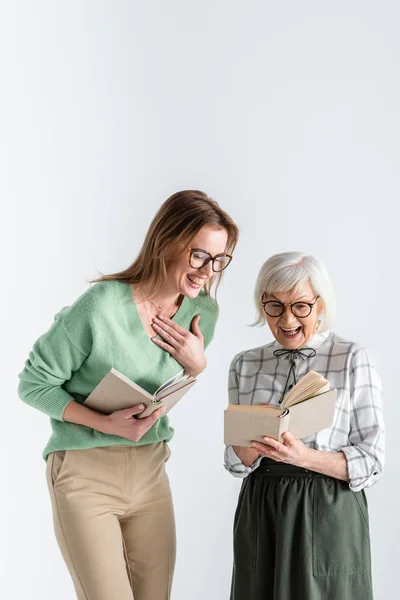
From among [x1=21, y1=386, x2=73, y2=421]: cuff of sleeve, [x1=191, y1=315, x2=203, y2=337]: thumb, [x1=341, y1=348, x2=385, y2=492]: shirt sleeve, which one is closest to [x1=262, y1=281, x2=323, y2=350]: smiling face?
[x1=341, y1=348, x2=385, y2=492]: shirt sleeve

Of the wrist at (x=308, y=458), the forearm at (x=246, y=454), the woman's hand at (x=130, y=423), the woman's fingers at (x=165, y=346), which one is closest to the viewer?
the wrist at (x=308, y=458)

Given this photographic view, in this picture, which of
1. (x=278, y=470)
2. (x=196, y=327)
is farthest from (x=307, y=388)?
(x=196, y=327)

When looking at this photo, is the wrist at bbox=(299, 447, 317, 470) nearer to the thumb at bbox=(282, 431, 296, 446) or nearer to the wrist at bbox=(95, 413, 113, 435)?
the thumb at bbox=(282, 431, 296, 446)

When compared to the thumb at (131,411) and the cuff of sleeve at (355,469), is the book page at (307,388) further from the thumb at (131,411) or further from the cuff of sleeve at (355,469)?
the thumb at (131,411)

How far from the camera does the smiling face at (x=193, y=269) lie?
2316mm

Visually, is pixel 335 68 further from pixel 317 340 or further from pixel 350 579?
pixel 350 579

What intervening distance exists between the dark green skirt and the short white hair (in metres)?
0.42

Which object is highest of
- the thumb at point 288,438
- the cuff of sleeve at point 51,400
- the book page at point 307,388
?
the book page at point 307,388

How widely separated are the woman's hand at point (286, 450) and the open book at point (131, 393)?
29 centimetres

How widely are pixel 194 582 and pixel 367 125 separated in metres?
2.14

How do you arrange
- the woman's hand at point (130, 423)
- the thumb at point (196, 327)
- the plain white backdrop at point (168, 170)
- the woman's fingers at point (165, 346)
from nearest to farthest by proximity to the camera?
the woman's hand at point (130, 423) → the woman's fingers at point (165, 346) → the thumb at point (196, 327) → the plain white backdrop at point (168, 170)

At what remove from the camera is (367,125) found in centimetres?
340

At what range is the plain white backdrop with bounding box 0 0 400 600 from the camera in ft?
11.4

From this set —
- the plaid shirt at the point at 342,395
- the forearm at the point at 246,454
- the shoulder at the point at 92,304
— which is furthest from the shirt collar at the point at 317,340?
the shoulder at the point at 92,304
